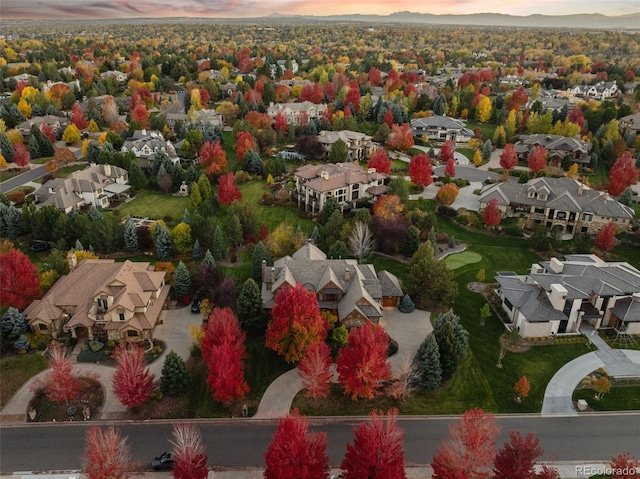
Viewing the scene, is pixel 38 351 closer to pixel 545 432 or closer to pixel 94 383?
pixel 94 383

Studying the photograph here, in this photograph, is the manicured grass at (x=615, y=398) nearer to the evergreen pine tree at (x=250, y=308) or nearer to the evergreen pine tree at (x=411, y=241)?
the evergreen pine tree at (x=411, y=241)

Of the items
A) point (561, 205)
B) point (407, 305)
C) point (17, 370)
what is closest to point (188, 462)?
point (17, 370)

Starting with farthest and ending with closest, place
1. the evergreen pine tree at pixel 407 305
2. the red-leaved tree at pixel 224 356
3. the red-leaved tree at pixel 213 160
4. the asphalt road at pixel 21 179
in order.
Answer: the red-leaved tree at pixel 213 160 < the asphalt road at pixel 21 179 < the evergreen pine tree at pixel 407 305 < the red-leaved tree at pixel 224 356

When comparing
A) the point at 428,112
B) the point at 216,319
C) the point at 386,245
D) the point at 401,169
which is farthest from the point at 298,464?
the point at 428,112

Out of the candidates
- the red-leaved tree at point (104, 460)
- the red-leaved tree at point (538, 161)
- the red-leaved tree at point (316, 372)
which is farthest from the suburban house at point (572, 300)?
the red-leaved tree at point (538, 161)

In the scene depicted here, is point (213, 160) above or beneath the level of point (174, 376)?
above

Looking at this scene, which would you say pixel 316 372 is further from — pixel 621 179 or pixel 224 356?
pixel 621 179
